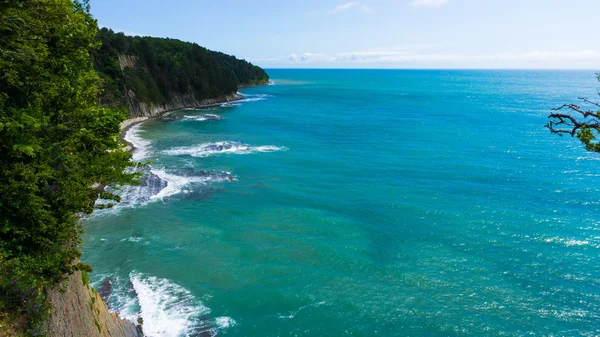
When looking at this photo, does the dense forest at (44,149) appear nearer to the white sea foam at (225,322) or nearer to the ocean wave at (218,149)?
the white sea foam at (225,322)

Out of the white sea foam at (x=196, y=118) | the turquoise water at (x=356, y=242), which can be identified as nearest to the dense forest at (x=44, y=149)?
the turquoise water at (x=356, y=242)

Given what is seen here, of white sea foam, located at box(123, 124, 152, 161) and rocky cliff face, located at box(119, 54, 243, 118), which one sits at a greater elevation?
rocky cliff face, located at box(119, 54, 243, 118)

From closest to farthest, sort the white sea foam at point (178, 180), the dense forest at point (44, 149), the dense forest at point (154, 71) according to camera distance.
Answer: the dense forest at point (44, 149), the white sea foam at point (178, 180), the dense forest at point (154, 71)

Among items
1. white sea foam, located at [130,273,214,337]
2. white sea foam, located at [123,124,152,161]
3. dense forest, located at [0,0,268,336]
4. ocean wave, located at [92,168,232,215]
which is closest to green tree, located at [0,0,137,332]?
dense forest, located at [0,0,268,336]

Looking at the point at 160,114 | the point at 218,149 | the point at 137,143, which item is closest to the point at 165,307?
the point at 218,149

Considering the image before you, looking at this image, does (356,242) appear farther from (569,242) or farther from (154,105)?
(154,105)

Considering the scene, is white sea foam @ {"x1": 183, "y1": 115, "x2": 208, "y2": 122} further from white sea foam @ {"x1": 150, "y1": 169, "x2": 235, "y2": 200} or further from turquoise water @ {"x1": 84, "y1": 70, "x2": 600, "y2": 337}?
white sea foam @ {"x1": 150, "y1": 169, "x2": 235, "y2": 200}

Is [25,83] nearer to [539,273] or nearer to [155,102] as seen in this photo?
[539,273]
